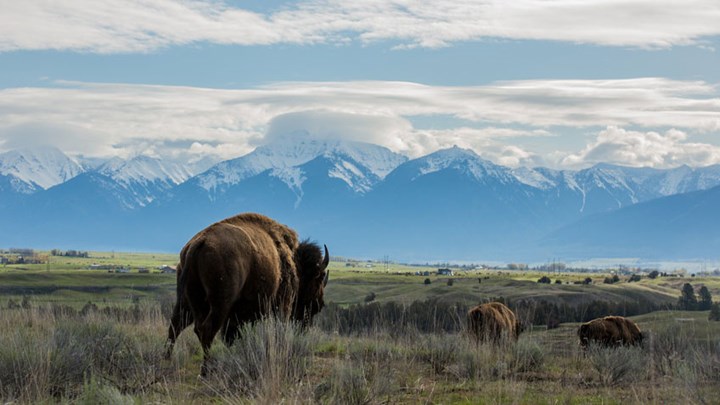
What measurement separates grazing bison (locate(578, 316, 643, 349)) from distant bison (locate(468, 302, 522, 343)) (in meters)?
1.71

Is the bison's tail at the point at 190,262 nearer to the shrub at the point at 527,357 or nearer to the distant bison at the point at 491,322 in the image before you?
the shrub at the point at 527,357

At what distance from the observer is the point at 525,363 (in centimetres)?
1483

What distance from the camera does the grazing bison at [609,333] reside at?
21297mm

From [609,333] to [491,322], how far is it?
3002 millimetres

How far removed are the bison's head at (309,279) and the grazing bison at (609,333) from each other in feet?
25.4

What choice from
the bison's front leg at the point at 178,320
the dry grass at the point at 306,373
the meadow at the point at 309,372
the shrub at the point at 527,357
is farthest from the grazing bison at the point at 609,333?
the bison's front leg at the point at 178,320

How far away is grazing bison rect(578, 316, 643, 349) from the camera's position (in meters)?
21.3

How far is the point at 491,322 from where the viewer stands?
69.9 ft

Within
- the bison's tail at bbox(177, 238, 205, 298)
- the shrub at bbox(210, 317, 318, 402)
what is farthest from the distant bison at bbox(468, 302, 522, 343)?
the bison's tail at bbox(177, 238, 205, 298)

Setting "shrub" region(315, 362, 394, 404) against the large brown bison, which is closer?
"shrub" region(315, 362, 394, 404)

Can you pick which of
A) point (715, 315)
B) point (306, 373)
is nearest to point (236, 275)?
point (306, 373)

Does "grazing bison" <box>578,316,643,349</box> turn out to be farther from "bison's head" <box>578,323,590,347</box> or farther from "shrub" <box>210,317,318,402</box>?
"shrub" <box>210,317,318,402</box>

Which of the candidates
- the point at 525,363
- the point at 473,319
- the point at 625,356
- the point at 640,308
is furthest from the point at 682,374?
the point at 640,308

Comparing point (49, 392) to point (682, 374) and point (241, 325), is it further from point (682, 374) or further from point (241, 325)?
point (682, 374)
